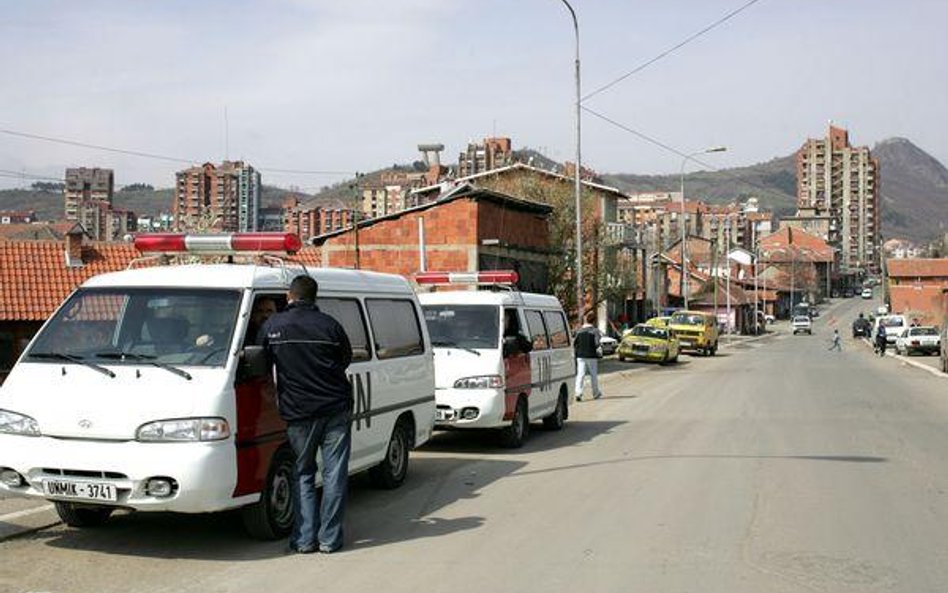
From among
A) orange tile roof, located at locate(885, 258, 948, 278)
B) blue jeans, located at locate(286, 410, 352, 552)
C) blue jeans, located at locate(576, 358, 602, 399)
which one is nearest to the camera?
blue jeans, located at locate(286, 410, 352, 552)

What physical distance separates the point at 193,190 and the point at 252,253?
5793 centimetres

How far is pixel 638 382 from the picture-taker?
99.2ft

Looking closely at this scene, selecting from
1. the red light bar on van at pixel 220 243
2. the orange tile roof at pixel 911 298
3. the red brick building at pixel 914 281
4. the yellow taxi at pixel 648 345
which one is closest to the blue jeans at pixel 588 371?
the red light bar on van at pixel 220 243

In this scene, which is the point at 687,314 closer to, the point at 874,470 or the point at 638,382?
the point at 638,382

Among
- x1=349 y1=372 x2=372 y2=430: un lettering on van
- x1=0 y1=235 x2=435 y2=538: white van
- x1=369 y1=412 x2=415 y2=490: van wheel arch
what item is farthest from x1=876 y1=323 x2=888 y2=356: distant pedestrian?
x1=0 y1=235 x2=435 y2=538: white van

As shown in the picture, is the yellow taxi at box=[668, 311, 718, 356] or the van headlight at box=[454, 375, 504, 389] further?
the yellow taxi at box=[668, 311, 718, 356]

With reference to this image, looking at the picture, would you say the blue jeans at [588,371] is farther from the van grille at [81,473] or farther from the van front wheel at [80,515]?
the van grille at [81,473]

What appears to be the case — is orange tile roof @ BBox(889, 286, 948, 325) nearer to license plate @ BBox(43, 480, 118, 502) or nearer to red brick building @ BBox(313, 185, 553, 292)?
red brick building @ BBox(313, 185, 553, 292)

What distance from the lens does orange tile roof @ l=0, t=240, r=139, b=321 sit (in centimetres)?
3347

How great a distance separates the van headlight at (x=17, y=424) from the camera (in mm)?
7020

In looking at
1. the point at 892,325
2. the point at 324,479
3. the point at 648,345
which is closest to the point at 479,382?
the point at 324,479

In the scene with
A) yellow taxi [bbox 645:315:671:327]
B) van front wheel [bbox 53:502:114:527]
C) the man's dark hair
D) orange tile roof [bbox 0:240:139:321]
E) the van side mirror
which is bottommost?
van front wheel [bbox 53:502:114:527]

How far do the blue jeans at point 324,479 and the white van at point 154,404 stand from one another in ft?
1.03

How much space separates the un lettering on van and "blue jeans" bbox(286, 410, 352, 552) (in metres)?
1.40
